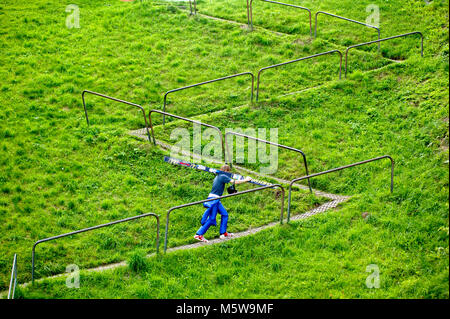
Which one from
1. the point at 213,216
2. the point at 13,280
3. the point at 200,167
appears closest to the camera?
the point at 13,280

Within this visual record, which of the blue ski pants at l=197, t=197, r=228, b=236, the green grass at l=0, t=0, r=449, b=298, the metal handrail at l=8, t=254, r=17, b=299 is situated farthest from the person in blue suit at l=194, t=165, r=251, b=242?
the metal handrail at l=8, t=254, r=17, b=299

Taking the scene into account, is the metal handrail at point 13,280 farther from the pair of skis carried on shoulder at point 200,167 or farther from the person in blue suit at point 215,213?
the pair of skis carried on shoulder at point 200,167

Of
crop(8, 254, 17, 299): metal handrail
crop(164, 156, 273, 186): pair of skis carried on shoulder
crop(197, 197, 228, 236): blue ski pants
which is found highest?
→ crop(164, 156, 273, 186): pair of skis carried on shoulder

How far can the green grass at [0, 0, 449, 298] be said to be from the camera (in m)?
11.9

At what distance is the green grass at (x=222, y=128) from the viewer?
1185 centimetres

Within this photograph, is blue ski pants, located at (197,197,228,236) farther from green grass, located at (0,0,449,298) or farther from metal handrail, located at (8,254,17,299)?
metal handrail, located at (8,254,17,299)

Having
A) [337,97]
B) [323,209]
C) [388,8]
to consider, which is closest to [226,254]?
[323,209]

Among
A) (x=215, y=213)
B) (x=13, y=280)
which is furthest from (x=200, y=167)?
(x=13, y=280)

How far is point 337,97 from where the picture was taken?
56.0 ft

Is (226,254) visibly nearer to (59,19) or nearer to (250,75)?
(250,75)

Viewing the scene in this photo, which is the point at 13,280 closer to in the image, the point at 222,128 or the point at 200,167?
the point at 200,167

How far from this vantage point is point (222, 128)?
16.5 m

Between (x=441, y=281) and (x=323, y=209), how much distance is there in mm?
3214
